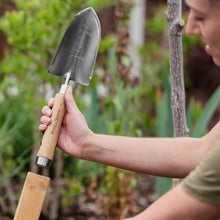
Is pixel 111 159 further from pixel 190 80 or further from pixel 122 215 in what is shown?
pixel 190 80

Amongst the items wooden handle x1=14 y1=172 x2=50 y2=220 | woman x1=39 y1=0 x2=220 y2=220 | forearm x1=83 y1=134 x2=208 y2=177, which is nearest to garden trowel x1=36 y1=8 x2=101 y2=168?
woman x1=39 y1=0 x2=220 y2=220

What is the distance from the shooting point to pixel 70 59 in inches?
52.9

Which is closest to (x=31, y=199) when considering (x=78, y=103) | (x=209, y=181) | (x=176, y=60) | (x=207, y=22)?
(x=209, y=181)

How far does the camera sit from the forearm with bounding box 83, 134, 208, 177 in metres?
1.17

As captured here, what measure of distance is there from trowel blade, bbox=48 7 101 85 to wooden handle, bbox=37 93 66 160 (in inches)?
5.6

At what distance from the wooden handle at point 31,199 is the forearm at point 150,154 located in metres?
0.20

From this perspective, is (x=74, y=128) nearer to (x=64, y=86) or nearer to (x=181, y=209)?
(x=64, y=86)

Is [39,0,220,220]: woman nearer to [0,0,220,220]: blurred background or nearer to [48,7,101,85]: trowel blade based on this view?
[48,7,101,85]: trowel blade

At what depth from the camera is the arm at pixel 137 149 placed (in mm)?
1169

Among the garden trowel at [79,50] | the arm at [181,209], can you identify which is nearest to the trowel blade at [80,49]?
the garden trowel at [79,50]

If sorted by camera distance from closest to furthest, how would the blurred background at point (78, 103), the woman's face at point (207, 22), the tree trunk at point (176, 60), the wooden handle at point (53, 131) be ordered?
1. the woman's face at point (207, 22)
2. the wooden handle at point (53, 131)
3. the tree trunk at point (176, 60)
4. the blurred background at point (78, 103)

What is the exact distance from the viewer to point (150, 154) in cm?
119

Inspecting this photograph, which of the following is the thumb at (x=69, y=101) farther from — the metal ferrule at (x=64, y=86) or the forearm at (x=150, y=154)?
the forearm at (x=150, y=154)

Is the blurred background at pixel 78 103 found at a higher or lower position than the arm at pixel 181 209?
lower
